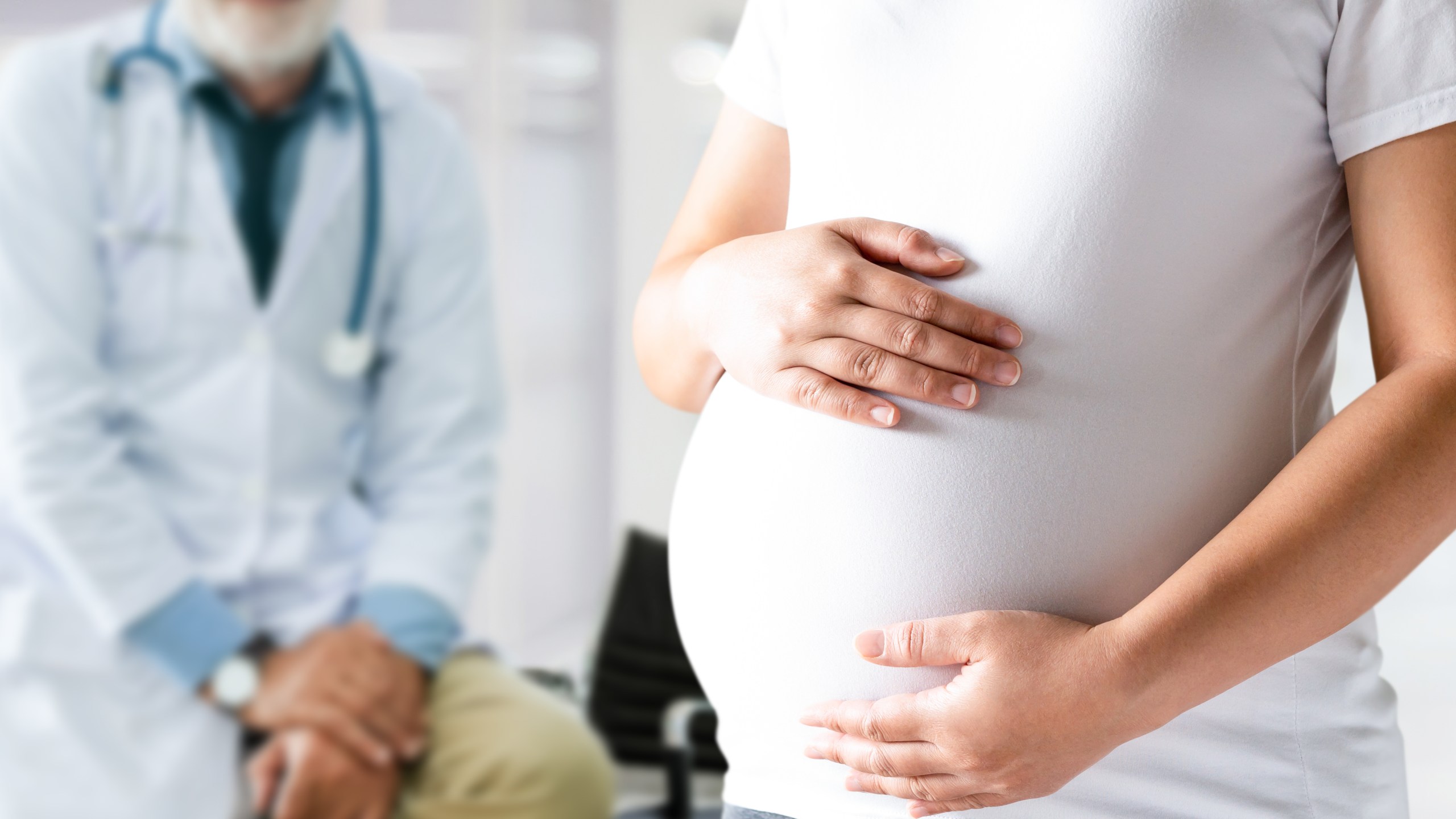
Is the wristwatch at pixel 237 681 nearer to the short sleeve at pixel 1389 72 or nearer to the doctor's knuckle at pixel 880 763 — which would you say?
the doctor's knuckle at pixel 880 763

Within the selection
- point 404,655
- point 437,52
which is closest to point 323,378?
point 404,655

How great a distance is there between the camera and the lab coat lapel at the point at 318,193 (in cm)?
149

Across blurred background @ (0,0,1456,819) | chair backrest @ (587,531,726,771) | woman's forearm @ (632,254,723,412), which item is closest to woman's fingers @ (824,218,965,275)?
woman's forearm @ (632,254,723,412)

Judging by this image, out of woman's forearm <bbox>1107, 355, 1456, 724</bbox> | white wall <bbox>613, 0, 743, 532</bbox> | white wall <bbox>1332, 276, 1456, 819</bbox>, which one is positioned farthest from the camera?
white wall <bbox>613, 0, 743, 532</bbox>

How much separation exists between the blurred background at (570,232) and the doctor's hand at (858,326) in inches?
88.3

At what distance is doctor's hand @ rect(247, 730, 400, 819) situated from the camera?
1.33m

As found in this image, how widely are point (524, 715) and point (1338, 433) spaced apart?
50.5 inches

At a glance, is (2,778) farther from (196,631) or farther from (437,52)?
(437,52)

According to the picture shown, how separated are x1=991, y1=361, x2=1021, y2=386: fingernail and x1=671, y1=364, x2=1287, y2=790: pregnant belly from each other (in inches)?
0.4

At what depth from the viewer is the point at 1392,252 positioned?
1.39ft

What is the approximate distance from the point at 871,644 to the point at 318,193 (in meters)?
1.35

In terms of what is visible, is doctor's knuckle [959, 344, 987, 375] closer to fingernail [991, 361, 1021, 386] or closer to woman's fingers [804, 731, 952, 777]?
fingernail [991, 361, 1021, 386]

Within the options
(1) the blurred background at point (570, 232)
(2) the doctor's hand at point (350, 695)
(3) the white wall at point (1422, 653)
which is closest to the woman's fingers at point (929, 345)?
(3) the white wall at point (1422, 653)

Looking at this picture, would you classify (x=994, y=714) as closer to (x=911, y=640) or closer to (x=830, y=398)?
(x=911, y=640)
